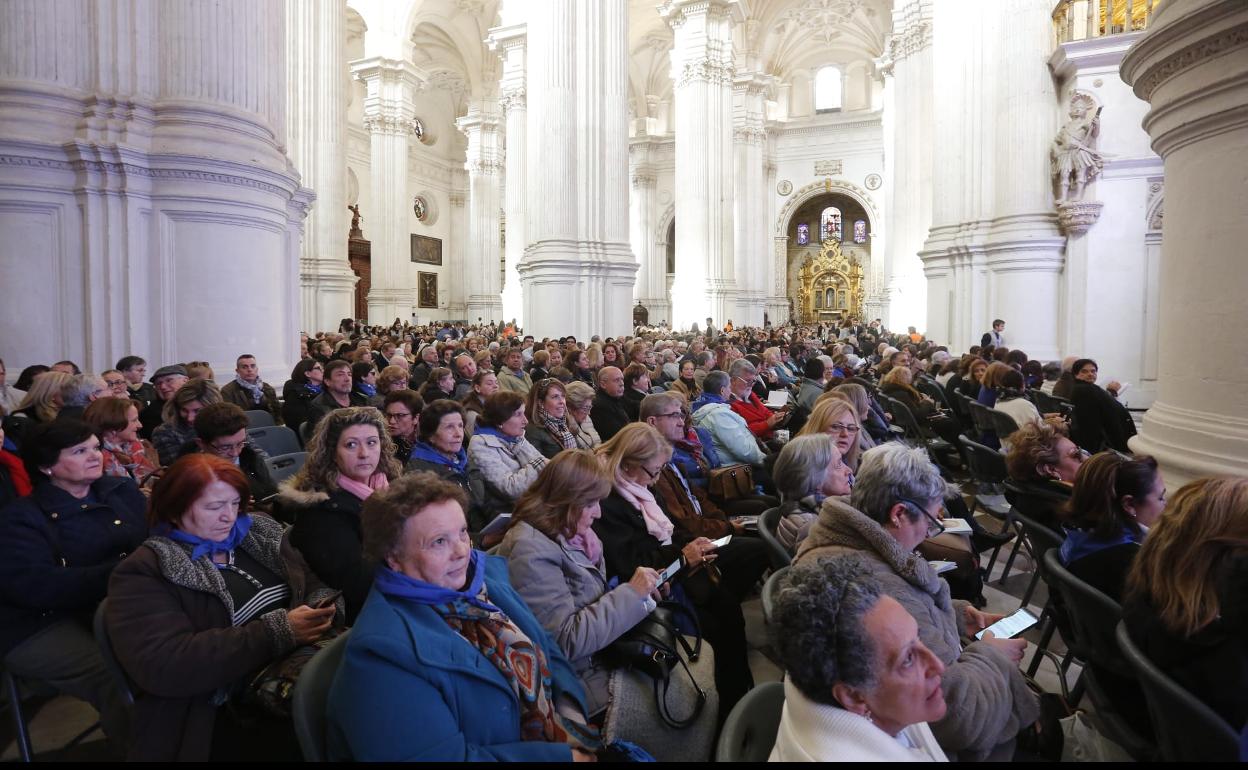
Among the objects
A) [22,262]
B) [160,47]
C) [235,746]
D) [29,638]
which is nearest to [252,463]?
[29,638]

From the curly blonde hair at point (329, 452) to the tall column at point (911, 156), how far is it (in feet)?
59.3

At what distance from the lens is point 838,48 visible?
38219 millimetres

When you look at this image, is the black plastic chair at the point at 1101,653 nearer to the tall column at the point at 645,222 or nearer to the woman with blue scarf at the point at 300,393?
the woman with blue scarf at the point at 300,393

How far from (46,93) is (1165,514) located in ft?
26.9

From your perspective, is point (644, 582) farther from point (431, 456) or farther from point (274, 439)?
point (274, 439)

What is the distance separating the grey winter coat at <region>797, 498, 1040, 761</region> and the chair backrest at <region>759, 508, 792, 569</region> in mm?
583

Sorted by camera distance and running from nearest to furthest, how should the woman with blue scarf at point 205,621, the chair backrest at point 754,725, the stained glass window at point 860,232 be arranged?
the chair backrest at point 754,725, the woman with blue scarf at point 205,621, the stained glass window at point 860,232

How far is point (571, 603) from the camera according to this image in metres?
2.52

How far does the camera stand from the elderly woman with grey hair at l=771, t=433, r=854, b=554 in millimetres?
3342

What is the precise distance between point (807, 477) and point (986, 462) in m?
2.45

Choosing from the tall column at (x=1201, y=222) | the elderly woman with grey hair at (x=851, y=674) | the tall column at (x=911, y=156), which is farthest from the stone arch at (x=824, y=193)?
the elderly woman with grey hair at (x=851, y=674)

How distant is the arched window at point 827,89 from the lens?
39094 millimetres

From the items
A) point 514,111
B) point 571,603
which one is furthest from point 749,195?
point 571,603

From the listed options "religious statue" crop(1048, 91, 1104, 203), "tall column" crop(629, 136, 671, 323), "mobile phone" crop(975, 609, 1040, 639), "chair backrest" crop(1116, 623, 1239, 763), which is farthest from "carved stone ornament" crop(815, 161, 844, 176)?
"chair backrest" crop(1116, 623, 1239, 763)
